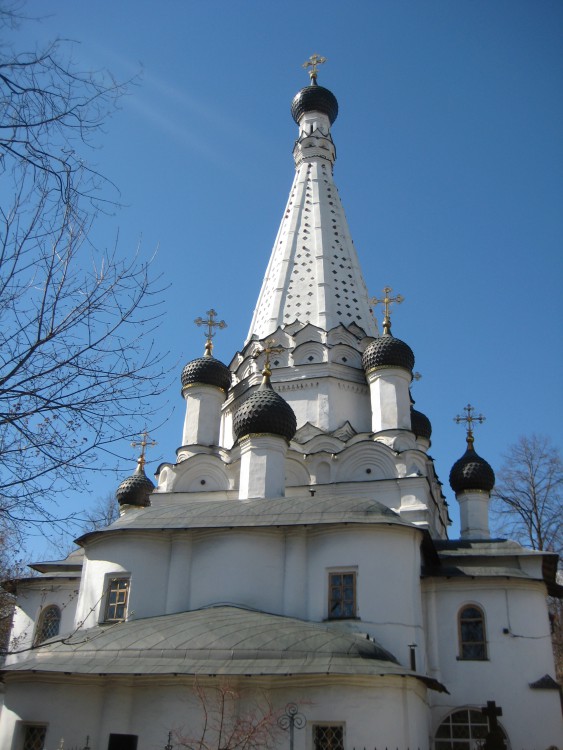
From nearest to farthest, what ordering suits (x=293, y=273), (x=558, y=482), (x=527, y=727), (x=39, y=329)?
(x=39, y=329)
(x=527, y=727)
(x=558, y=482)
(x=293, y=273)

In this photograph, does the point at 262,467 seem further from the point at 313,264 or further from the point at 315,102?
the point at 315,102

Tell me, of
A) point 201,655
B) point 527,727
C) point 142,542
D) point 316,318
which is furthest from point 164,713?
point 316,318

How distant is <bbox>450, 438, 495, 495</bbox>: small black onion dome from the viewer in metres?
17.3

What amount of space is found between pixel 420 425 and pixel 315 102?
1045cm

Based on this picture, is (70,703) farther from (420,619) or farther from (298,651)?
(420,619)

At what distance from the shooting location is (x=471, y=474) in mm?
17312

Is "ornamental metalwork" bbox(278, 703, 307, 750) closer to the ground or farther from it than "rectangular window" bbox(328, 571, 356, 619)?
closer to the ground

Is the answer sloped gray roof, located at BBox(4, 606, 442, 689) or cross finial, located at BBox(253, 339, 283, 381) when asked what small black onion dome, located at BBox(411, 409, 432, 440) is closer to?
cross finial, located at BBox(253, 339, 283, 381)

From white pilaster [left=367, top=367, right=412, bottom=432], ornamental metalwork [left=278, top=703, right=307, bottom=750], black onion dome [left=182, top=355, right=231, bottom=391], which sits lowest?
ornamental metalwork [left=278, top=703, right=307, bottom=750]

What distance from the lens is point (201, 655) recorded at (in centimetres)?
945

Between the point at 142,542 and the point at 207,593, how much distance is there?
4.88 feet

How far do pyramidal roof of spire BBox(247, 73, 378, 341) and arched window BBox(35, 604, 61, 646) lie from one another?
7.98m

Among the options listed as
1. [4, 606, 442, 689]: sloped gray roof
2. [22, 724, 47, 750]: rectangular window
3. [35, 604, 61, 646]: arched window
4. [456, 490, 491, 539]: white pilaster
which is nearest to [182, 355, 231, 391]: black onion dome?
[35, 604, 61, 646]: arched window

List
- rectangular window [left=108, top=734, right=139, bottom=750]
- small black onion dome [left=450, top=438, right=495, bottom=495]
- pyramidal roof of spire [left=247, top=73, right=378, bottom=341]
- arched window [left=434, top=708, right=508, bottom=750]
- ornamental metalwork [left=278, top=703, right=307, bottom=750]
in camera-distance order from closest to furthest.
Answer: ornamental metalwork [left=278, top=703, right=307, bottom=750]
rectangular window [left=108, top=734, right=139, bottom=750]
arched window [left=434, top=708, right=508, bottom=750]
small black onion dome [left=450, top=438, right=495, bottom=495]
pyramidal roof of spire [left=247, top=73, right=378, bottom=341]
